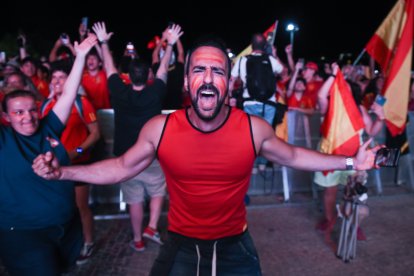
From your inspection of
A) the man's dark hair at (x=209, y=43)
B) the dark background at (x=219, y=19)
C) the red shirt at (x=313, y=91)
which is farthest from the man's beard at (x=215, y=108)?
the dark background at (x=219, y=19)

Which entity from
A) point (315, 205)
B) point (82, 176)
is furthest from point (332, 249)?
point (82, 176)

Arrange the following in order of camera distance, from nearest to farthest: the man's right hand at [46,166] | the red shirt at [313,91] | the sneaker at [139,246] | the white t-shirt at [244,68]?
1. the man's right hand at [46,166]
2. the sneaker at [139,246]
3. the white t-shirt at [244,68]
4. the red shirt at [313,91]

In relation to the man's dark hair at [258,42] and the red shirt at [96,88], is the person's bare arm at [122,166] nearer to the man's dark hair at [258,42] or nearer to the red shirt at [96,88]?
the man's dark hair at [258,42]

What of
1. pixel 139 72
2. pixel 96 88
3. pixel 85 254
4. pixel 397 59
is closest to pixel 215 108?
pixel 139 72

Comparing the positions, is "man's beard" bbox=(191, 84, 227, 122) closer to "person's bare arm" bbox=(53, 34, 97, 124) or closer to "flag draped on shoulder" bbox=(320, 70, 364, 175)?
"person's bare arm" bbox=(53, 34, 97, 124)

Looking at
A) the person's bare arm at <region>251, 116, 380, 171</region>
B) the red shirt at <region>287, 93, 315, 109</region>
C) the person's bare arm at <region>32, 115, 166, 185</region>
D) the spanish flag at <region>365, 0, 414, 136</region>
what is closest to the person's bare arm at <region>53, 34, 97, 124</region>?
the person's bare arm at <region>32, 115, 166, 185</region>

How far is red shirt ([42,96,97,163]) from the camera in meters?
4.11

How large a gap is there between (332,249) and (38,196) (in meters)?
3.52

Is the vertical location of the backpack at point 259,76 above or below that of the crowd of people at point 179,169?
above

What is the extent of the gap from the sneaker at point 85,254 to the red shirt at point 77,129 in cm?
104

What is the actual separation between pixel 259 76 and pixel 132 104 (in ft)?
6.05

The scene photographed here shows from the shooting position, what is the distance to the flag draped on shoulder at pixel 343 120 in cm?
466

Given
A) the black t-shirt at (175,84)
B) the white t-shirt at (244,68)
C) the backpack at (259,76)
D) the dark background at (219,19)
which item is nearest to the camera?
the backpack at (259,76)

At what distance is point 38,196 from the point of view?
2797mm
